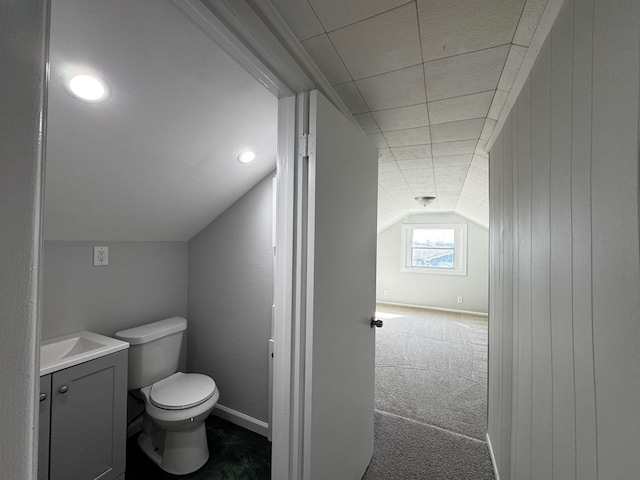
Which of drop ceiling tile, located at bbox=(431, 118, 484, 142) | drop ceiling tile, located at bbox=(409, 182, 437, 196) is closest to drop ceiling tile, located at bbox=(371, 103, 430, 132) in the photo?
drop ceiling tile, located at bbox=(431, 118, 484, 142)

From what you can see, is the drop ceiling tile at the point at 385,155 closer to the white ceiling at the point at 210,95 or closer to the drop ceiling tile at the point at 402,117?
the white ceiling at the point at 210,95

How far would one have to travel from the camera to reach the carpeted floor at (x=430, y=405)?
5.62 ft

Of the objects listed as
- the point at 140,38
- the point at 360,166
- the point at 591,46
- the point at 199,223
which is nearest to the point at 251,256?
the point at 199,223

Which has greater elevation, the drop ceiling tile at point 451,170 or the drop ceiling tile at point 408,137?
the drop ceiling tile at point 408,137

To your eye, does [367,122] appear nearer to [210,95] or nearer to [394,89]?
[394,89]

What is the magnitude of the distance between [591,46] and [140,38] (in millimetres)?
1278

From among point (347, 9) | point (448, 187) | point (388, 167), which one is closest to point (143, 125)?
→ point (347, 9)

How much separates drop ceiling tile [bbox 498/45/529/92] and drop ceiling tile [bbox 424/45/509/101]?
2 centimetres

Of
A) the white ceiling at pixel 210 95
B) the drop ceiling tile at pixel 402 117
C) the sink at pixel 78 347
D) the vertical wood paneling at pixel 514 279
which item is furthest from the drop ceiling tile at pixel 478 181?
the sink at pixel 78 347

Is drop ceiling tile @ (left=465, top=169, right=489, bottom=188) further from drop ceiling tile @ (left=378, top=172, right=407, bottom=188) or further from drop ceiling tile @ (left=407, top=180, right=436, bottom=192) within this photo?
drop ceiling tile @ (left=378, top=172, right=407, bottom=188)

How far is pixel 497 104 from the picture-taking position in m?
1.42

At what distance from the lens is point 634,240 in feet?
1.61

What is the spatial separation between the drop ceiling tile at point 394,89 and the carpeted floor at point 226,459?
2.14 metres

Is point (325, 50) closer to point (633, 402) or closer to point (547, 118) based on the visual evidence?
point (547, 118)
